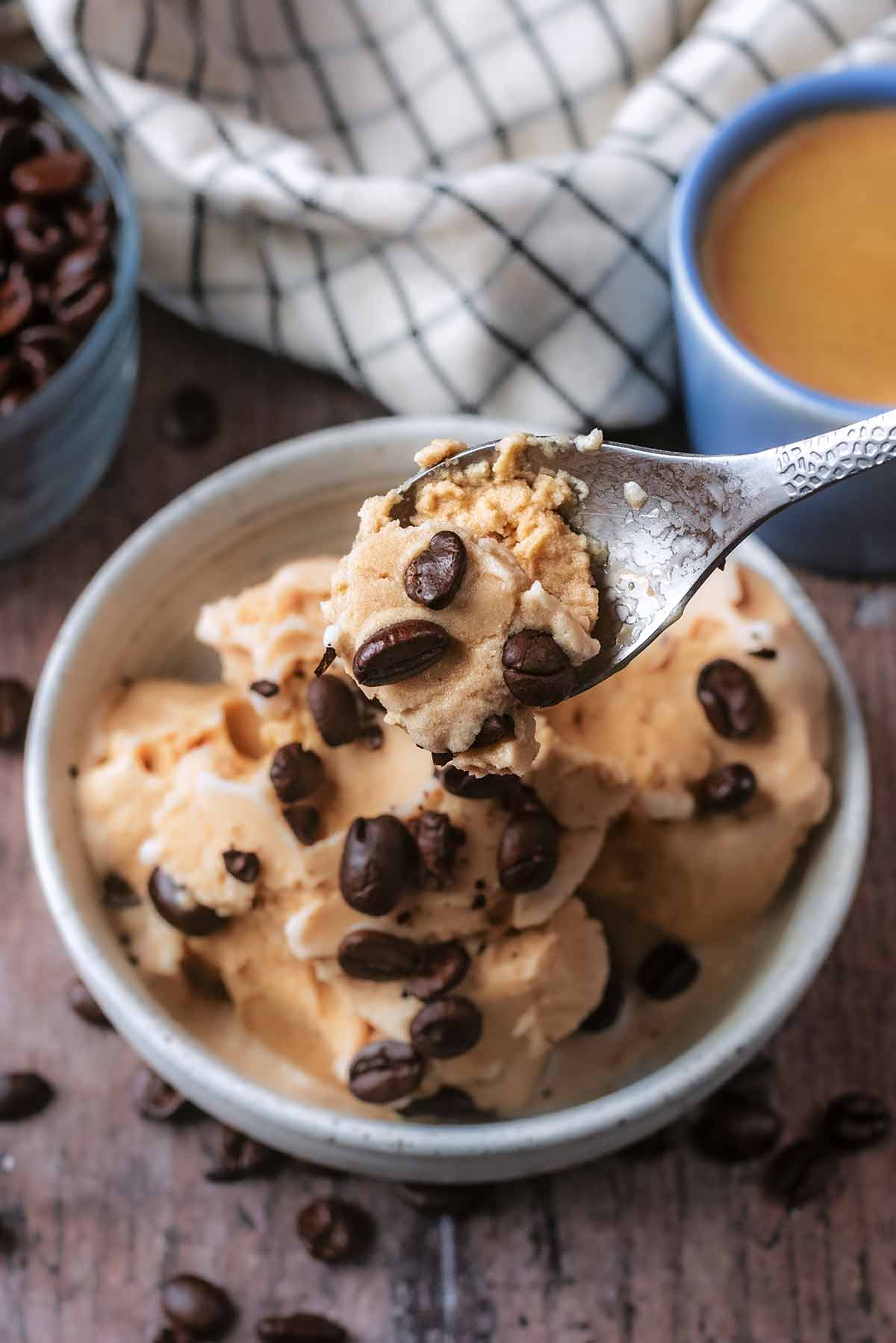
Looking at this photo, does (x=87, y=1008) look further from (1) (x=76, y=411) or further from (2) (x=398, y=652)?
(2) (x=398, y=652)

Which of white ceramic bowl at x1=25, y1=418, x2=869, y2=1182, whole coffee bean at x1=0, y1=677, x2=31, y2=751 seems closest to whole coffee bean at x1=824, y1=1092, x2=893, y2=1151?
white ceramic bowl at x1=25, y1=418, x2=869, y2=1182

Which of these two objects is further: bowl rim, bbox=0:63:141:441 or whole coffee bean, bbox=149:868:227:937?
bowl rim, bbox=0:63:141:441

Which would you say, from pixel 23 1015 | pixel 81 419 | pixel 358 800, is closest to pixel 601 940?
pixel 358 800

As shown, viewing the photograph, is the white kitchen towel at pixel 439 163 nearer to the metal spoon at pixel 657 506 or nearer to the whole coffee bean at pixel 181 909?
the metal spoon at pixel 657 506

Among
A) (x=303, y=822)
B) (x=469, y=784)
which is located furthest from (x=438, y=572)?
(x=303, y=822)

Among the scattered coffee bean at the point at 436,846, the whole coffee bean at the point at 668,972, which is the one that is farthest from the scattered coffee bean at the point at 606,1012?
the scattered coffee bean at the point at 436,846

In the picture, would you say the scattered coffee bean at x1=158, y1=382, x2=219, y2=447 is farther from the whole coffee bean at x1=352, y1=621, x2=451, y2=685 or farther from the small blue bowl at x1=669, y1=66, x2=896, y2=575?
the whole coffee bean at x1=352, y1=621, x2=451, y2=685
